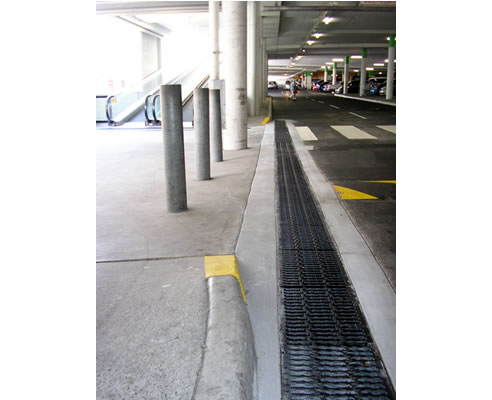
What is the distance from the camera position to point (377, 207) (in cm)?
550

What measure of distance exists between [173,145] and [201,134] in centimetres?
153

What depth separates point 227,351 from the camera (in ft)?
7.86

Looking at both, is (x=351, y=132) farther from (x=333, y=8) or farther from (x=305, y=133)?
(x=333, y=8)

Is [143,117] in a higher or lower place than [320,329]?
higher

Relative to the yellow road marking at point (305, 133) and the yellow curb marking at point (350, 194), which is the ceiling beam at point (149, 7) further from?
the yellow curb marking at point (350, 194)

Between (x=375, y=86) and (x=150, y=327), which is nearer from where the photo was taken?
(x=150, y=327)

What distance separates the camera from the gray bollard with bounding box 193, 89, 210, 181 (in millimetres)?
6523

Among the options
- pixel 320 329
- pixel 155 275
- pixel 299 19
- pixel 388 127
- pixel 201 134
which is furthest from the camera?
pixel 299 19

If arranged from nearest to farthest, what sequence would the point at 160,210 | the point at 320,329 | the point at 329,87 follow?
the point at 320,329, the point at 160,210, the point at 329,87

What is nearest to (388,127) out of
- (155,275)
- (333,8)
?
(333,8)
